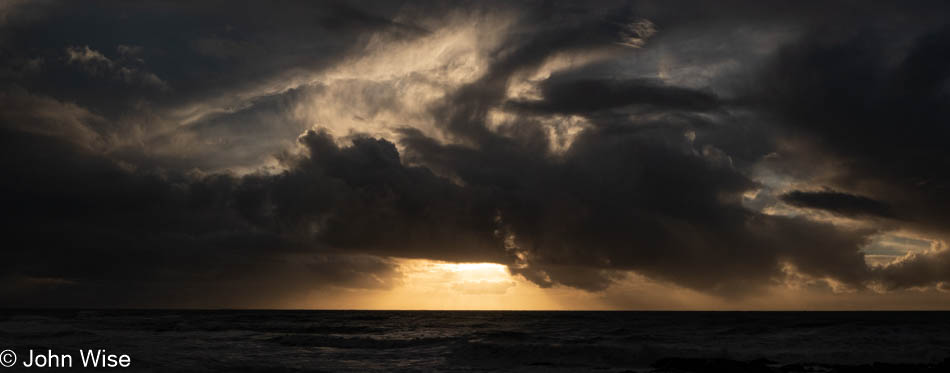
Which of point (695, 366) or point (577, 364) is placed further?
point (577, 364)

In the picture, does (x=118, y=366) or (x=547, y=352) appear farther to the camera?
(x=547, y=352)

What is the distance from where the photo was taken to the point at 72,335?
169 feet

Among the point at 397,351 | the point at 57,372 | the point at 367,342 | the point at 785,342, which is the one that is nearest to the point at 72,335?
the point at 367,342

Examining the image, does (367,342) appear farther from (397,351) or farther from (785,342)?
(785,342)

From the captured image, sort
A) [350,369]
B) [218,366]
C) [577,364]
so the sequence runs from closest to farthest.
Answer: [218,366] → [350,369] → [577,364]

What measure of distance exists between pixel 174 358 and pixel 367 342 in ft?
68.1

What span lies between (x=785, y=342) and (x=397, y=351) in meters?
30.1

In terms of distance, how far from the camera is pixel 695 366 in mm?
32688

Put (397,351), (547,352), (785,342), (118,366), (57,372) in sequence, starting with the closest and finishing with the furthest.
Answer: (57,372) < (118,366) < (547,352) < (397,351) < (785,342)

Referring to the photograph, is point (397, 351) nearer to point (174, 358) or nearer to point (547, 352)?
point (547, 352)

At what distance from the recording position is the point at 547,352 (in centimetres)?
4150

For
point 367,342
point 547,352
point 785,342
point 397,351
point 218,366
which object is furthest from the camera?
point 367,342

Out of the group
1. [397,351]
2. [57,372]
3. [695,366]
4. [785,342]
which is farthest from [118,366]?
[785,342]

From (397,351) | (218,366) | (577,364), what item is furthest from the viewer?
(397,351)
